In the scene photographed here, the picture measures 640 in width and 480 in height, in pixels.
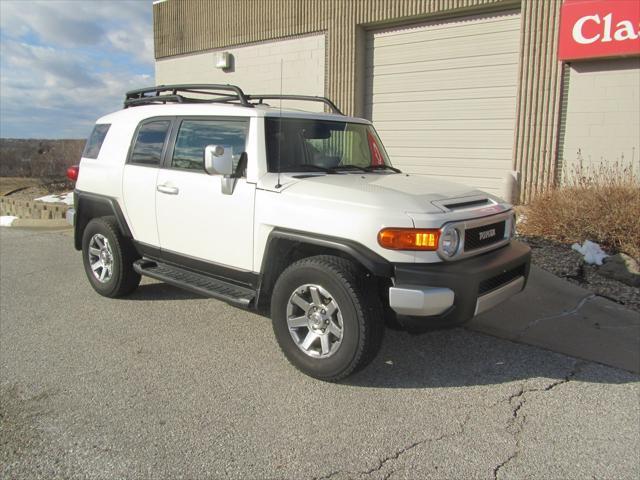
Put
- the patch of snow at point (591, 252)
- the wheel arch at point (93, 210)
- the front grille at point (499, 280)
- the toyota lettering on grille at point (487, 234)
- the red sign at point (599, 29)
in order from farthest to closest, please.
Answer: the red sign at point (599, 29) < the patch of snow at point (591, 252) < the wheel arch at point (93, 210) < the toyota lettering on grille at point (487, 234) < the front grille at point (499, 280)

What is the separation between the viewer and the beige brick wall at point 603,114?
8.93 metres

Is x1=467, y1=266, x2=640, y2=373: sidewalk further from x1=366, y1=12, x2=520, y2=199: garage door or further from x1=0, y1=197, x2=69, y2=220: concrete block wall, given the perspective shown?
x1=0, y1=197, x2=69, y2=220: concrete block wall

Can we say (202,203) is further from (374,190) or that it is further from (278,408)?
(278,408)

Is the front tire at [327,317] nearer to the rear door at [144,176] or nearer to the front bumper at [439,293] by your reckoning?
the front bumper at [439,293]

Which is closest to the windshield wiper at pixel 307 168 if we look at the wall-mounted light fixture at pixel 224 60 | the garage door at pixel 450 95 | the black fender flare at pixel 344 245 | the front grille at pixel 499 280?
the black fender flare at pixel 344 245

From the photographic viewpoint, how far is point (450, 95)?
11125 millimetres

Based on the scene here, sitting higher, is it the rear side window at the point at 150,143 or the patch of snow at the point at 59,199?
the rear side window at the point at 150,143

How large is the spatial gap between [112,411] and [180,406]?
1.34 feet

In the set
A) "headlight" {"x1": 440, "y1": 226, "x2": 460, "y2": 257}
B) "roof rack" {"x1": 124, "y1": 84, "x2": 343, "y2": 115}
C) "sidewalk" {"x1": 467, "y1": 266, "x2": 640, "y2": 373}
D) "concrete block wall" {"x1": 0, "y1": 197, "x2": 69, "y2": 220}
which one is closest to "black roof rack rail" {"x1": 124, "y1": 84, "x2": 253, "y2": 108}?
"roof rack" {"x1": 124, "y1": 84, "x2": 343, "y2": 115}

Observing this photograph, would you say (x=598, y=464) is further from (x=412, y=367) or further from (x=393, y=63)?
(x=393, y=63)

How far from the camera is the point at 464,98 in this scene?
10938mm

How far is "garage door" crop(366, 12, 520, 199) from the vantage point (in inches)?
409

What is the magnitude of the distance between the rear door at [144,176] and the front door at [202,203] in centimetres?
12

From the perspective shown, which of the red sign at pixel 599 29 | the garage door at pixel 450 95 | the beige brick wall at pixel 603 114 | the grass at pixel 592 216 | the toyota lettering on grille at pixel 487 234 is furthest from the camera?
the garage door at pixel 450 95
